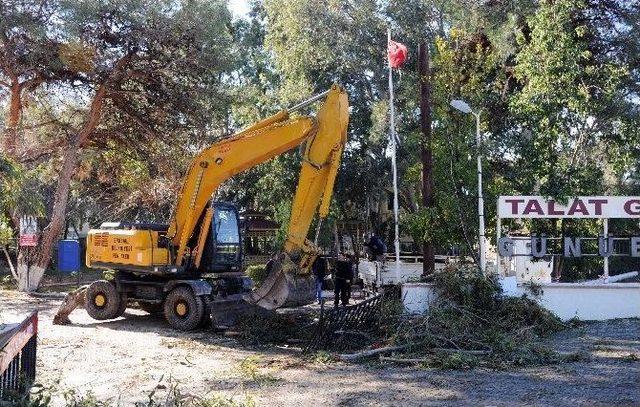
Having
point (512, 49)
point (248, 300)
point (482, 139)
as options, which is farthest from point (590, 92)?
point (248, 300)

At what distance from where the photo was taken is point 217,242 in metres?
15.2

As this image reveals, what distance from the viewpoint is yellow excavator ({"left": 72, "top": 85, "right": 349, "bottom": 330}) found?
1304cm

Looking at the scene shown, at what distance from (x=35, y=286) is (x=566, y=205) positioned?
1759 cm

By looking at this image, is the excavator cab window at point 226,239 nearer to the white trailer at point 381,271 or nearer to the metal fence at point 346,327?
the metal fence at point 346,327

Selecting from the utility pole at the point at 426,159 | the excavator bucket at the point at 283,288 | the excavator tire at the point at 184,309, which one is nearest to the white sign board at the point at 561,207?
the utility pole at the point at 426,159

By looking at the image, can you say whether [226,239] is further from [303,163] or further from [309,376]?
[309,376]

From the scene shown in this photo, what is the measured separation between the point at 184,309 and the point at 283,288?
293 centimetres

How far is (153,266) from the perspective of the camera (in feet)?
48.9

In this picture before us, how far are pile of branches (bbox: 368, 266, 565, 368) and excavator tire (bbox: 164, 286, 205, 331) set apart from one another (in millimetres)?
4054

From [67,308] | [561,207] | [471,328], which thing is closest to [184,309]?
[67,308]

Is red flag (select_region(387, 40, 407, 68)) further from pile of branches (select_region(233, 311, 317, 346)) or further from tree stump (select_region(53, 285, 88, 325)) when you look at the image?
tree stump (select_region(53, 285, 88, 325))

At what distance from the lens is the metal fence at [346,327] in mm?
11820

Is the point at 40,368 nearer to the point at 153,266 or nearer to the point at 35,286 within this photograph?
the point at 153,266

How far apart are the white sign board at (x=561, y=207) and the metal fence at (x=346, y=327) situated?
423cm
